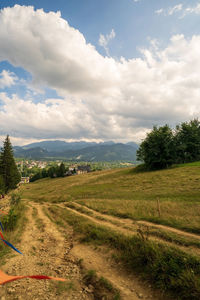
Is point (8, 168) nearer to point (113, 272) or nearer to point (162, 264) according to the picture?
point (113, 272)

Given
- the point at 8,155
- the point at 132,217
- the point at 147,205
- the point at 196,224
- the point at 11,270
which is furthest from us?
the point at 8,155

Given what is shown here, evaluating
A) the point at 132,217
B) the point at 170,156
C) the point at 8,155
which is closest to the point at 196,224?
the point at 132,217

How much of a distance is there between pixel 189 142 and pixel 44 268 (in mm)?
70287

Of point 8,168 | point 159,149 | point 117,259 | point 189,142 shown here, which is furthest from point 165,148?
point 8,168

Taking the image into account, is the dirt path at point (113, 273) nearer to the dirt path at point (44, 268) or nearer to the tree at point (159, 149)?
the dirt path at point (44, 268)

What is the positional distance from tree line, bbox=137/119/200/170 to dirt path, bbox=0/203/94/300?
45515 mm

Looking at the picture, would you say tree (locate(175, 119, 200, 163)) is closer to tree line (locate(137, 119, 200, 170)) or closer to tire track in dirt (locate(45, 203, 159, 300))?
tree line (locate(137, 119, 200, 170))

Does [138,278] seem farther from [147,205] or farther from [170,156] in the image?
[170,156]

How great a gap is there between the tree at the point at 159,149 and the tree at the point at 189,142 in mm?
12099

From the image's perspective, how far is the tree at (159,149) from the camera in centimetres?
5016

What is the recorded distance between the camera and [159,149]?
2009 inches

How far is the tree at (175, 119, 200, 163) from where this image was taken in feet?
205

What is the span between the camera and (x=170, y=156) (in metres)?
50.2

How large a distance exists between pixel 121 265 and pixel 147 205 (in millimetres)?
9715
